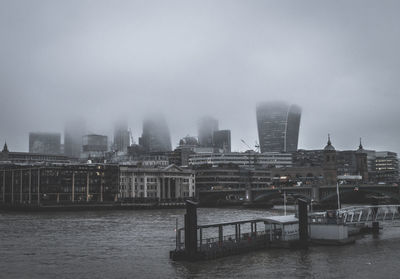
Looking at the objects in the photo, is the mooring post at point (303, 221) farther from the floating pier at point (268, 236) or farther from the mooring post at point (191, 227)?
the mooring post at point (191, 227)

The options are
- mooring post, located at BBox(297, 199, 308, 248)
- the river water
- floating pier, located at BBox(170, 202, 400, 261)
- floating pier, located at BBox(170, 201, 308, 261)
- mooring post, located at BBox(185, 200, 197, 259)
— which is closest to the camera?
the river water

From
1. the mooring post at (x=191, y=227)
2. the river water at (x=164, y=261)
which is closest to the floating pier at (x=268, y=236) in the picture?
the mooring post at (x=191, y=227)

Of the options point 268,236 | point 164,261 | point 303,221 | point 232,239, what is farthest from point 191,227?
point 303,221

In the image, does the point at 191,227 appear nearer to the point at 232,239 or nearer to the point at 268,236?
the point at 232,239

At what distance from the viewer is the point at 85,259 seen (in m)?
63.6

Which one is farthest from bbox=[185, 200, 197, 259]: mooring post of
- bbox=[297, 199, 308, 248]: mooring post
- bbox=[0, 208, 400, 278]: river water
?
bbox=[297, 199, 308, 248]: mooring post

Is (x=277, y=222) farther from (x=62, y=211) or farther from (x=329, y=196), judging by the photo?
(x=62, y=211)

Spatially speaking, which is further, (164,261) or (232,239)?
(232,239)

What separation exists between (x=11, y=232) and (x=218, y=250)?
5242 centimetres

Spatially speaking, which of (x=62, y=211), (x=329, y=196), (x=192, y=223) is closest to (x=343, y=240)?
(x=192, y=223)

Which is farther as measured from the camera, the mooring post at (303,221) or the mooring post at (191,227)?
the mooring post at (303,221)

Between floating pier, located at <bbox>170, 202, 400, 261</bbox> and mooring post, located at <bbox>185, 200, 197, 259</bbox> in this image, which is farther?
floating pier, located at <bbox>170, 202, 400, 261</bbox>

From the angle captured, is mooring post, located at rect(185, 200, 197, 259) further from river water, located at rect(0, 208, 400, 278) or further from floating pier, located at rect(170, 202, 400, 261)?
river water, located at rect(0, 208, 400, 278)

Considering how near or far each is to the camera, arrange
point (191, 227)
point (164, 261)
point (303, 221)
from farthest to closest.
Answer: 1. point (303, 221)
2. point (164, 261)
3. point (191, 227)
